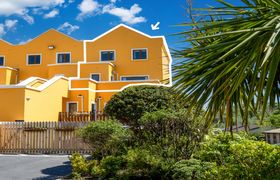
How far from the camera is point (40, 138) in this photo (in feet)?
64.4

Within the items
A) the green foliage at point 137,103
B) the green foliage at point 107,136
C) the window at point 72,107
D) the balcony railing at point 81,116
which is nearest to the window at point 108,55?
the window at point 72,107

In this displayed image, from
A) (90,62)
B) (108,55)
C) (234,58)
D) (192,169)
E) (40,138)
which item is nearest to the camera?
(234,58)

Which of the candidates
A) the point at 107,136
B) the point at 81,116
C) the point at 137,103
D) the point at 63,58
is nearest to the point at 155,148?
the point at 107,136

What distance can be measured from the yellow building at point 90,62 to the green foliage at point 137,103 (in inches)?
673

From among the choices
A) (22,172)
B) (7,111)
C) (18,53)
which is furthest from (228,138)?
(18,53)

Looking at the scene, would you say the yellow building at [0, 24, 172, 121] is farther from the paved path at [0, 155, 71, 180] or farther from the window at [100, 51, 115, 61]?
the paved path at [0, 155, 71, 180]

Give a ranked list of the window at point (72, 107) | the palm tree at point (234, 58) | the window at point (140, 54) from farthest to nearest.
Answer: the window at point (140, 54) < the window at point (72, 107) < the palm tree at point (234, 58)

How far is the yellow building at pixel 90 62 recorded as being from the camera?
99.6ft

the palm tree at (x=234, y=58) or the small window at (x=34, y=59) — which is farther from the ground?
the small window at (x=34, y=59)

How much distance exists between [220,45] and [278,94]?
2225mm

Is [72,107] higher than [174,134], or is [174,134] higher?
[72,107]

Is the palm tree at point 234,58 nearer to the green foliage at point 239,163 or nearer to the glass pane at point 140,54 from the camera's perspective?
the green foliage at point 239,163

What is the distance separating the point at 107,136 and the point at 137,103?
1.56 metres

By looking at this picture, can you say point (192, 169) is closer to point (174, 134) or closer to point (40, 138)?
point (174, 134)
